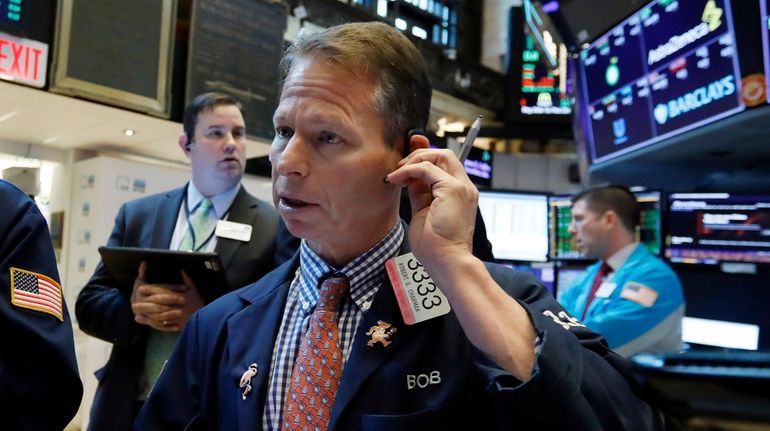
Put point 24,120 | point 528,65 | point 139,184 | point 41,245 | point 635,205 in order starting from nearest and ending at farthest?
point 41,245 < point 635,205 < point 24,120 < point 139,184 < point 528,65

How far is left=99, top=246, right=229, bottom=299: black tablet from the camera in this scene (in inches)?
71.0

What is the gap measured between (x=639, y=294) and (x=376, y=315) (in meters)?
2.53

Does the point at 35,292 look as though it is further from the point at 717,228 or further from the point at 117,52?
the point at 717,228

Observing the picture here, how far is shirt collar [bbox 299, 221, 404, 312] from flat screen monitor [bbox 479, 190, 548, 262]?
423cm

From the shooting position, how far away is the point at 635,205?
12.1 feet

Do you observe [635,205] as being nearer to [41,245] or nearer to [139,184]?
[41,245]

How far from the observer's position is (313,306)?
3.43 feet

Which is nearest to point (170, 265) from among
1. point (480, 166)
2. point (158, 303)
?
point (158, 303)

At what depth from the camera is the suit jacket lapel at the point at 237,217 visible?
2201 mm

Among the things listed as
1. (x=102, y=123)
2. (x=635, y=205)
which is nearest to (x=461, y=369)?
(x=635, y=205)

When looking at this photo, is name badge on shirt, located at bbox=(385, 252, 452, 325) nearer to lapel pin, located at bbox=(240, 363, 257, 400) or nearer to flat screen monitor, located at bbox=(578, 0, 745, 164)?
lapel pin, located at bbox=(240, 363, 257, 400)

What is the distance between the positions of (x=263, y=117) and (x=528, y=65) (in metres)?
6.35

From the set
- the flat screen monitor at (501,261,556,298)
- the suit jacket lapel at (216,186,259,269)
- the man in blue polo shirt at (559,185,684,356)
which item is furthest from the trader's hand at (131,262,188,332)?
the flat screen monitor at (501,261,556,298)

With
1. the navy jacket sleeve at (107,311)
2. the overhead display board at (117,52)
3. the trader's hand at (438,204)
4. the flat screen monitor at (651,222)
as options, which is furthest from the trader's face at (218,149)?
the flat screen monitor at (651,222)
